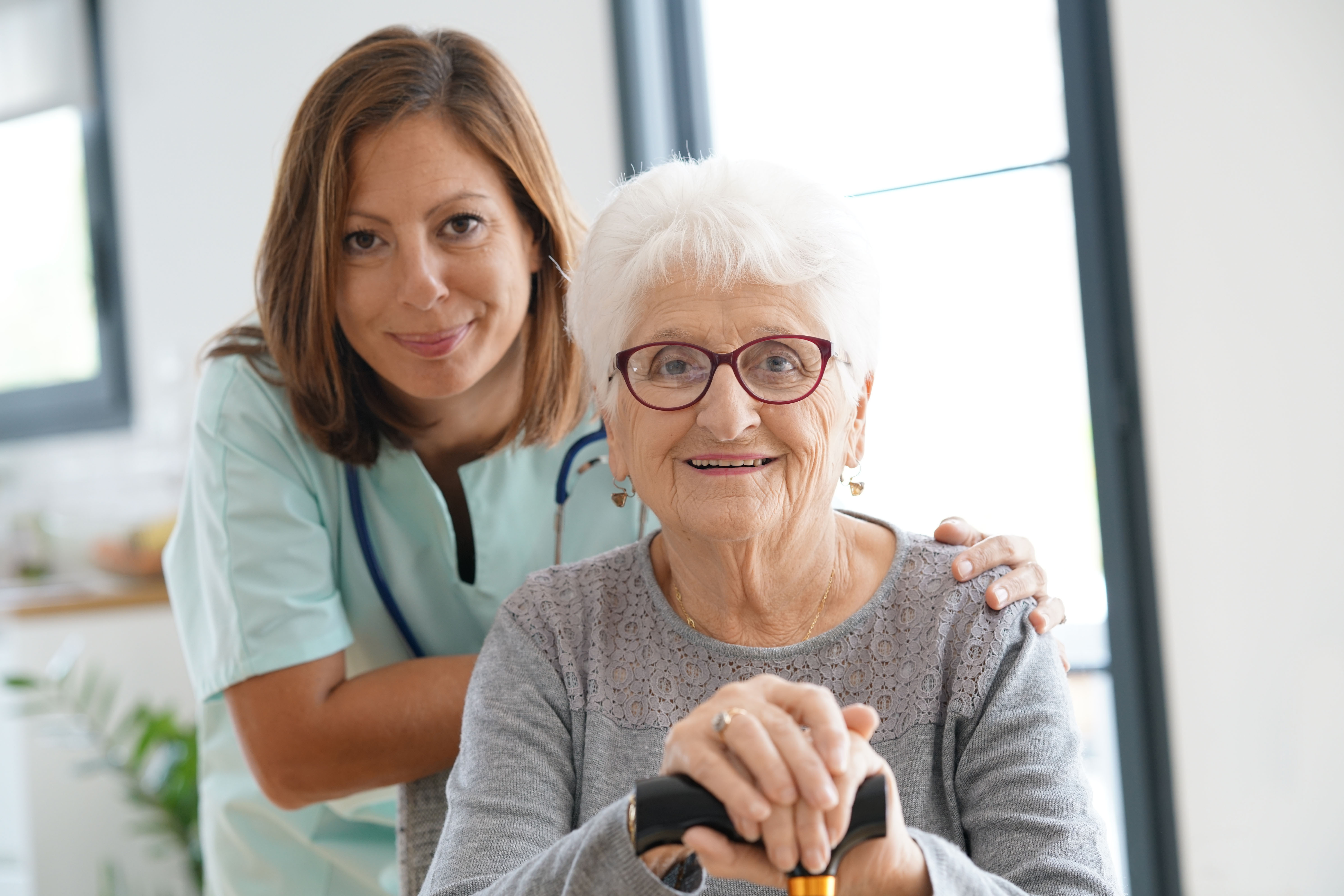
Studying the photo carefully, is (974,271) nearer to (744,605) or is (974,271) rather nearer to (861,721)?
(744,605)

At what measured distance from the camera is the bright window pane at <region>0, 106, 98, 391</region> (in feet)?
13.1

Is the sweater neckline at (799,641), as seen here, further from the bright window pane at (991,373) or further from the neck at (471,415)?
the bright window pane at (991,373)

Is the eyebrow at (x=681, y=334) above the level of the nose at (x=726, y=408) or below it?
above

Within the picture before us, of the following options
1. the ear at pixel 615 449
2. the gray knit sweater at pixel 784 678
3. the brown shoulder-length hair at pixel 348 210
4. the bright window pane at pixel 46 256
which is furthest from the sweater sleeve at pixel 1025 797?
the bright window pane at pixel 46 256

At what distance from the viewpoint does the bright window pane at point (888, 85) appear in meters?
2.61

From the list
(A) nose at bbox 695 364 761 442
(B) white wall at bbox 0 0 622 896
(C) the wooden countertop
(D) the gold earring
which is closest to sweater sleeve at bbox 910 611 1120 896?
(D) the gold earring

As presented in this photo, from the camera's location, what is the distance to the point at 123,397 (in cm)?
390

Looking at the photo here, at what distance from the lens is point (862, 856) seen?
0.83 m

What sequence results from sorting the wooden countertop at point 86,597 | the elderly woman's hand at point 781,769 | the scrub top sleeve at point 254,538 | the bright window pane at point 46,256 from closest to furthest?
the elderly woman's hand at point 781,769 < the scrub top sleeve at point 254,538 < the wooden countertop at point 86,597 < the bright window pane at point 46,256

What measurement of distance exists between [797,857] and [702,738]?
105mm

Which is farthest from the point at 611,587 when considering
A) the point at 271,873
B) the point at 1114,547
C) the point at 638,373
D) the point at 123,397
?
the point at 123,397

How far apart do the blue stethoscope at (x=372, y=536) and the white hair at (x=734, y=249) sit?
350 millimetres

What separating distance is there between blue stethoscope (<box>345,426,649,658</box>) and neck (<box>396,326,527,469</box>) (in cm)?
10

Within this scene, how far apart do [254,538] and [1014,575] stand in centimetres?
88
